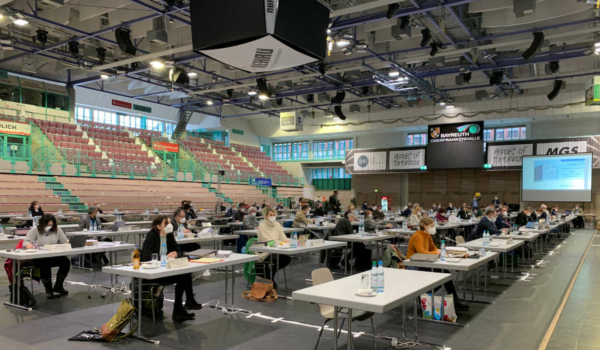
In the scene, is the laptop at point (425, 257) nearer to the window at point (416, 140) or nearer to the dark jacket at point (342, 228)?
the dark jacket at point (342, 228)

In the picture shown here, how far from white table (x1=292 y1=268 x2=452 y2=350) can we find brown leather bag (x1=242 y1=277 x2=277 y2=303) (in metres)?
2.46

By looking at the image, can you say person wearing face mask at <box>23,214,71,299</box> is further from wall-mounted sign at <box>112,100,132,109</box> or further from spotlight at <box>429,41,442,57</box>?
wall-mounted sign at <box>112,100,132,109</box>

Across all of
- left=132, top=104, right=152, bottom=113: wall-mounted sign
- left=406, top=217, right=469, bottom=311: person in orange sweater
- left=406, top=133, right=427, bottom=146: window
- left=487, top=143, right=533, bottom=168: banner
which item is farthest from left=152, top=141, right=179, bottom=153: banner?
left=406, top=217, right=469, bottom=311: person in orange sweater

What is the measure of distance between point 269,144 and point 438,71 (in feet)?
64.6

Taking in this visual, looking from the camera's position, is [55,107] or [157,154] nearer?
[55,107]

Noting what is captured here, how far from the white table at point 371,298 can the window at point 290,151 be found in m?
29.7

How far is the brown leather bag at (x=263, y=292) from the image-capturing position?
6.70 meters

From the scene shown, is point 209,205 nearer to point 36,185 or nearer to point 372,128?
point 36,185

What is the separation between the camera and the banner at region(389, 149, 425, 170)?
2698cm

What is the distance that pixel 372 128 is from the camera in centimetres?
2927

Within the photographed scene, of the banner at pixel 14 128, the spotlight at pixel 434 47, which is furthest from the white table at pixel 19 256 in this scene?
the banner at pixel 14 128

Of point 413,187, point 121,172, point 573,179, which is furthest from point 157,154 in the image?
point 573,179

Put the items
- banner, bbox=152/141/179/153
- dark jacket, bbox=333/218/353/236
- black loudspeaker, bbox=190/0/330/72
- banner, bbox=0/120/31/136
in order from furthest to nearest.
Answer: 1. banner, bbox=152/141/179/153
2. banner, bbox=0/120/31/136
3. dark jacket, bbox=333/218/353/236
4. black loudspeaker, bbox=190/0/330/72

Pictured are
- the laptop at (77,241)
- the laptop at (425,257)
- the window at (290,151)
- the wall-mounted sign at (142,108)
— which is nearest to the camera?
the laptop at (425,257)
